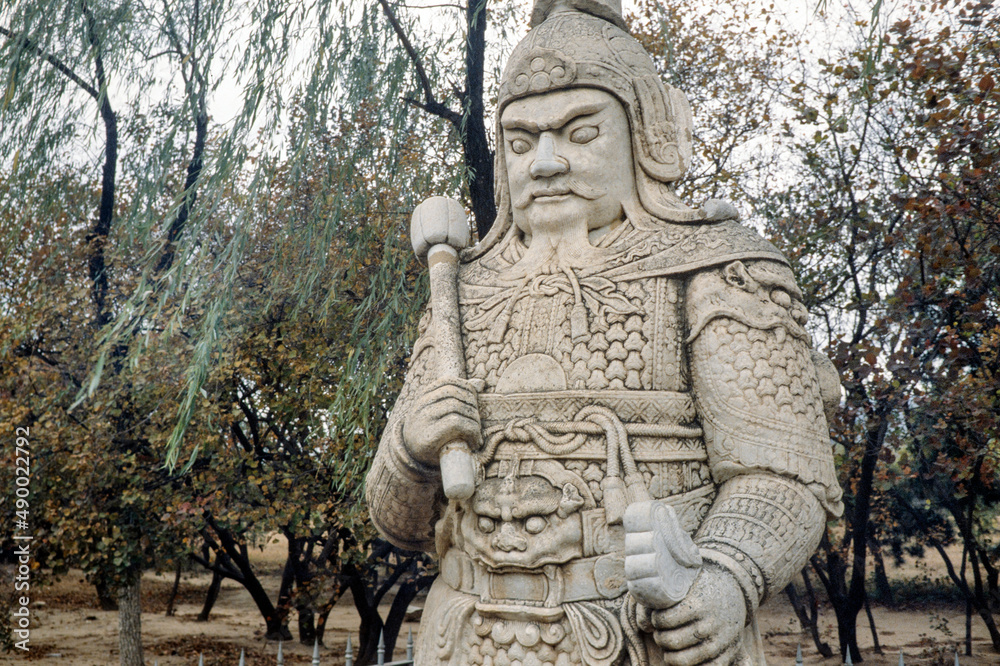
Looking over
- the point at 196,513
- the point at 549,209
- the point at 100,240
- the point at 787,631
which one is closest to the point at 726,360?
the point at 549,209

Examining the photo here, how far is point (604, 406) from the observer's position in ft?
8.71

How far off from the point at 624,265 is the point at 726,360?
45cm

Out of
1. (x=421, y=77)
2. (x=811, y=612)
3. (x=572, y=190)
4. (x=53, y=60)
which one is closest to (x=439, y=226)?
(x=572, y=190)

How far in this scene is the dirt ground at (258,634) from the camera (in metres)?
9.98

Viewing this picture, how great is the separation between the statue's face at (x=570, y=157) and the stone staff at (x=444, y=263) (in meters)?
0.28

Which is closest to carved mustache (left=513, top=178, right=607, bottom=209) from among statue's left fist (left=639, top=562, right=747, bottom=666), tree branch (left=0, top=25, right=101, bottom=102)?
statue's left fist (left=639, top=562, right=747, bottom=666)

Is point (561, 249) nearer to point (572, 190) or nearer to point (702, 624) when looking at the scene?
point (572, 190)

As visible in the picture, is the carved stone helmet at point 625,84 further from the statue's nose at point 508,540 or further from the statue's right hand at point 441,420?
the statue's nose at point 508,540

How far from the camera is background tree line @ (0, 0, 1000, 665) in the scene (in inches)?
199

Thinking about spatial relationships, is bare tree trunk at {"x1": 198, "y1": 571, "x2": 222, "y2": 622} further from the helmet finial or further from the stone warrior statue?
the helmet finial

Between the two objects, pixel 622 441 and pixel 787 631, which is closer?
pixel 622 441

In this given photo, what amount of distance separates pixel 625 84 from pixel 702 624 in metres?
1.70

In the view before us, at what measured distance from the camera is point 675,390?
107 inches

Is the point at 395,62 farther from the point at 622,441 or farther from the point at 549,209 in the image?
the point at 622,441
